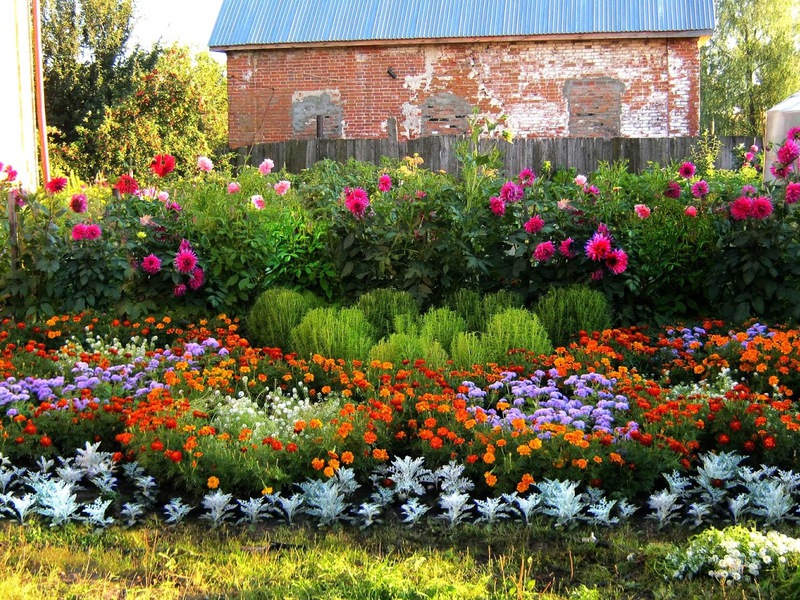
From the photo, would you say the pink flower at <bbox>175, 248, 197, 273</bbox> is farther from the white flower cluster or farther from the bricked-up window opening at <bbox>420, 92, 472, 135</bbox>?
the bricked-up window opening at <bbox>420, 92, 472, 135</bbox>

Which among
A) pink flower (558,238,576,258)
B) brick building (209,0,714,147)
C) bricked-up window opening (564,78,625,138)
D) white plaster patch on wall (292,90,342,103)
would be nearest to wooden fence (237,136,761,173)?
brick building (209,0,714,147)

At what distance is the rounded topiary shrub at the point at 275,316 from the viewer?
18.1 feet

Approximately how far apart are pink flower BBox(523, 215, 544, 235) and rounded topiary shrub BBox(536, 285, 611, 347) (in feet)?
1.52

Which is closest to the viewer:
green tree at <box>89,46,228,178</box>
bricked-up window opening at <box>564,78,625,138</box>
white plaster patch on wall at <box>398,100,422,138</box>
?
bricked-up window opening at <box>564,78,625,138</box>

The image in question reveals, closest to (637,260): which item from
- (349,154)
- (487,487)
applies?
(487,487)

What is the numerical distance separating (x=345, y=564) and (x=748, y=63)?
30.4m

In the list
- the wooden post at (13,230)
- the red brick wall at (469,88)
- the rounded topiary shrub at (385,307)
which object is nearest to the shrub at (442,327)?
the rounded topiary shrub at (385,307)

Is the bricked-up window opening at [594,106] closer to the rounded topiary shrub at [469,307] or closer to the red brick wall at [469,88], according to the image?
the red brick wall at [469,88]

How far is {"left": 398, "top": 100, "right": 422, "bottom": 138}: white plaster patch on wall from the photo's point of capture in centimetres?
1662

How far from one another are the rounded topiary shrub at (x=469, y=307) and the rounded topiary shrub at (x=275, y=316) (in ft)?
3.13

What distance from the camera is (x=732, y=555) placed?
2625mm

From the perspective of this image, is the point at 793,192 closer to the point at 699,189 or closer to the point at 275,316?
the point at 699,189

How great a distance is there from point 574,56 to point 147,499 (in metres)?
14.2

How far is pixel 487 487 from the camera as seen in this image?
11.5 feet
